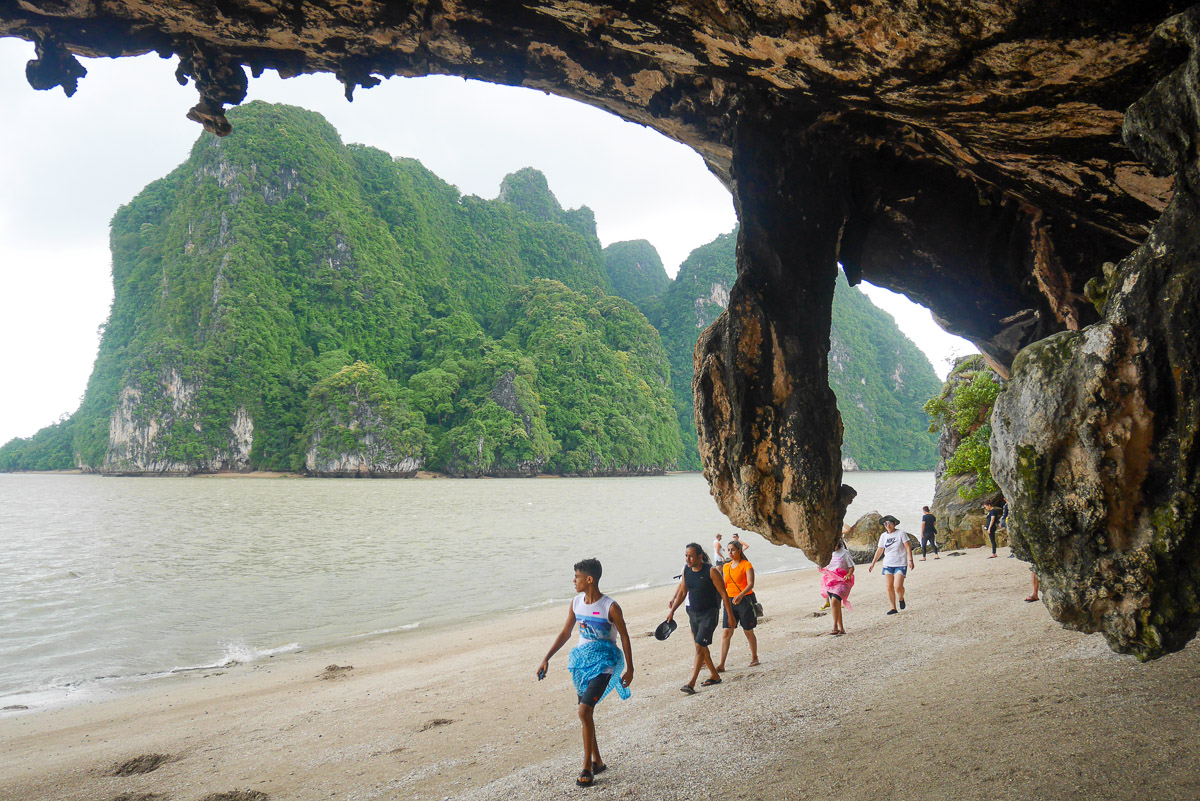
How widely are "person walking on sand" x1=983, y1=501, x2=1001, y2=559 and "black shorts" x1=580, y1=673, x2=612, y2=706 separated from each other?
1110 centimetres

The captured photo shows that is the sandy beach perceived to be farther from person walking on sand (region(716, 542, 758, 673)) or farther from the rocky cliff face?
the rocky cliff face

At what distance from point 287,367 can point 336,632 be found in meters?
63.2

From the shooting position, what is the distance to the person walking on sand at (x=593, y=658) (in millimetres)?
3725

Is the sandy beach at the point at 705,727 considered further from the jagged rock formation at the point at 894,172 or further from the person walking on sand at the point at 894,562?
the jagged rock formation at the point at 894,172

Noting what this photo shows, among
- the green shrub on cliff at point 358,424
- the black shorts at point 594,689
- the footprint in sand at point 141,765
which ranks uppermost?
the green shrub on cliff at point 358,424

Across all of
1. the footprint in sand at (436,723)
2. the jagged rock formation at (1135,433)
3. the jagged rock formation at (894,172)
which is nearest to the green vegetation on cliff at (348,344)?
the footprint in sand at (436,723)

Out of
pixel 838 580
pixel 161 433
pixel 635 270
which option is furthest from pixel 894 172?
pixel 635 270

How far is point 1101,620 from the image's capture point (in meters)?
2.62

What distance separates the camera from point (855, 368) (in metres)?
99.9

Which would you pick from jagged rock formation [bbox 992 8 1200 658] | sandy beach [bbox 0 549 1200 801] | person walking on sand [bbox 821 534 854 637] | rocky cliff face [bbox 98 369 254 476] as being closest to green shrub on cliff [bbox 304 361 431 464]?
rocky cliff face [bbox 98 369 254 476]

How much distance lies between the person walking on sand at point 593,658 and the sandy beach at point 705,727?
21 centimetres

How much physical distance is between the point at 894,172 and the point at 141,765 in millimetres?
7569

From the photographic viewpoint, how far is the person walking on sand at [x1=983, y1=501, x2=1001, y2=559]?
12.5 meters

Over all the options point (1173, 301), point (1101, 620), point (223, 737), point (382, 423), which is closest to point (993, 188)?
point (1173, 301)
